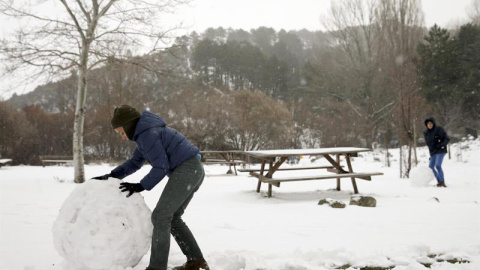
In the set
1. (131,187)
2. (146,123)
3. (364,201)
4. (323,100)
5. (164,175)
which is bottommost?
(364,201)

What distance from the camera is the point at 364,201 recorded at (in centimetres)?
623

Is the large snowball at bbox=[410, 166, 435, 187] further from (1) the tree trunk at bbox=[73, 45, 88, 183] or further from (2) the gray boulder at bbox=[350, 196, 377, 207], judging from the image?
(1) the tree trunk at bbox=[73, 45, 88, 183]

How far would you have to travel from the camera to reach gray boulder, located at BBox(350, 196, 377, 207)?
6184 mm

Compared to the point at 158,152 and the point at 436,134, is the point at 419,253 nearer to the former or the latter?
the point at 158,152

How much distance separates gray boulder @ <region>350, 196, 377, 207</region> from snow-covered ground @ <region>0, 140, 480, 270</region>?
14 cm

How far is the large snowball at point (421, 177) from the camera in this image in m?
Answer: 8.72

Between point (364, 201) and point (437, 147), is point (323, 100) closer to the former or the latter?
point (437, 147)

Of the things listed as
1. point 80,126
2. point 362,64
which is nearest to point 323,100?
point 362,64

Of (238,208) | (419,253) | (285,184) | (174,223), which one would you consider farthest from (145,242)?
(285,184)

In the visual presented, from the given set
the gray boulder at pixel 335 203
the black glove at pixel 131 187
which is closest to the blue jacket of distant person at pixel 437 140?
the gray boulder at pixel 335 203

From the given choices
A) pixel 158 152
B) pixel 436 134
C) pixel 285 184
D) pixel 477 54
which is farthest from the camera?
pixel 477 54

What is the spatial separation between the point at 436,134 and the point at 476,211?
3847mm

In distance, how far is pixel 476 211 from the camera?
562 cm

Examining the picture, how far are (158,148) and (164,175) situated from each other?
0.23 meters
